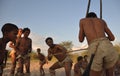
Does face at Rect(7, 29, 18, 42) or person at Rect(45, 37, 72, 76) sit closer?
face at Rect(7, 29, 18, 42)

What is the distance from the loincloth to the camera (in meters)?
6.55

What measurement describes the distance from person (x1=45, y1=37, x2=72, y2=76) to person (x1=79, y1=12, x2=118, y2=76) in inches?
182

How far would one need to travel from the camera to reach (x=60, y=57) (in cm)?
1160

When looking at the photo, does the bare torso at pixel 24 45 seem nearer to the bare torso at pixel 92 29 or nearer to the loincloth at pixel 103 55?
the bare torso at pixel 92 29

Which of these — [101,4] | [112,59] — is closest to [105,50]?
[112,59]

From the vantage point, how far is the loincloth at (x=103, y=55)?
655 centimetres

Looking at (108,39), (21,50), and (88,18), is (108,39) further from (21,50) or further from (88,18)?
(21,50)

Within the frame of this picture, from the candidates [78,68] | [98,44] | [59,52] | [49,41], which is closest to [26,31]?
[49,41]

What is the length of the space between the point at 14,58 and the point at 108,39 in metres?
6.94

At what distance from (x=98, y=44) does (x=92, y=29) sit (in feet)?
1.04

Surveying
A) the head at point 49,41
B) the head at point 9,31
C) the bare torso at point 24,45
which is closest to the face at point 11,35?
the head at point 9,31

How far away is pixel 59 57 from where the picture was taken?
457 inches

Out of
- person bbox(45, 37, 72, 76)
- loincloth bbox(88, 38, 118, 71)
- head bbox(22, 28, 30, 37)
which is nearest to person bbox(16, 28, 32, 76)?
head bbox(22, 28, 30, 37)

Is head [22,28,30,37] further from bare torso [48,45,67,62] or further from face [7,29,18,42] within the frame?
face [7,29,18,42]
